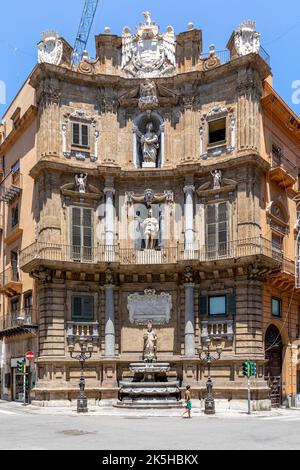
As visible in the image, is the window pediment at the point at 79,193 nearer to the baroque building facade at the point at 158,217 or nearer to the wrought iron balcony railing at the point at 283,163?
the baroque building facade at the point at 158,217

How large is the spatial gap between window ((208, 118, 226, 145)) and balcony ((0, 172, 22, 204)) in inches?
555

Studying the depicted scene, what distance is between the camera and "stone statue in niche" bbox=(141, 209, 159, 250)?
4331 centimetres

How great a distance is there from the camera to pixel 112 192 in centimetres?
4381

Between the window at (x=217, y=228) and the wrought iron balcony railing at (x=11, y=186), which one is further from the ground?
the wrought iron balcony railing at (x=11, y=186)

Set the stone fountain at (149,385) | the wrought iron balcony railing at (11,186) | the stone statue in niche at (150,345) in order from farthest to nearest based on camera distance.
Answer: the wrought iron balcony railing at (11,186) < the stone statue in niche at (150,345) < the stone fountain at (149,385)

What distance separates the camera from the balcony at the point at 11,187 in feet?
158

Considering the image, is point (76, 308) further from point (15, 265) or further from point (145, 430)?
point (145, 430)

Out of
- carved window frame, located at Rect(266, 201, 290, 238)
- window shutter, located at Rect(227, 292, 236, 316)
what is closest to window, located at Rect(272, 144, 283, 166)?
carved window frame, located at Rect(266, 201, 290, 238)

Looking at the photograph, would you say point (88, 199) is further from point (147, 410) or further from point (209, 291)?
point (147, 410)

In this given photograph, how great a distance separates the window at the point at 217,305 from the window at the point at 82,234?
825 centimetres

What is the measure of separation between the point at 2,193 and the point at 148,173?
14.4m

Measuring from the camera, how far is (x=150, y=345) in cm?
4125

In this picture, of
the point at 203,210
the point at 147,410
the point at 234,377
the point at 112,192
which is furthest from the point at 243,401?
the point at 112,192

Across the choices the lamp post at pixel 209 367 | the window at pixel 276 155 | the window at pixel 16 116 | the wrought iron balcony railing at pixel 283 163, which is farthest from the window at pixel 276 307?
the window at pixel 16 116
